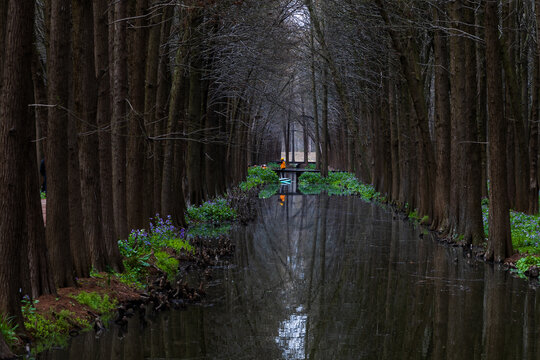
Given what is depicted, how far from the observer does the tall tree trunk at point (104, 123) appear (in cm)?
1116

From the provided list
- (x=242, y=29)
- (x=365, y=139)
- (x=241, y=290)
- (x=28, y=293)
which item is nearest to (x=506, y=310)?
(x=241, y=290)

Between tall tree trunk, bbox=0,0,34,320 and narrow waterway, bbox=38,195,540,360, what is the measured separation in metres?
1.01

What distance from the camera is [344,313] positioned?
968 cm

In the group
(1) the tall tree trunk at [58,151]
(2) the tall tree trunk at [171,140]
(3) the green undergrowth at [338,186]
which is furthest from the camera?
(3) the green undergrowth at [338,186]

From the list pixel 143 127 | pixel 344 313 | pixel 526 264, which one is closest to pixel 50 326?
pixel 344 313

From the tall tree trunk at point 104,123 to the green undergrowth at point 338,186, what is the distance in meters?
23.1

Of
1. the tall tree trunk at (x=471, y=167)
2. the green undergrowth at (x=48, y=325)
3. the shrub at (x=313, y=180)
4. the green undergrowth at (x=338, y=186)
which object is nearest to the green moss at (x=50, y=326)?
the green undergrowth at (x=48, y=325)

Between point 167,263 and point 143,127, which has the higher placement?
point 143,127

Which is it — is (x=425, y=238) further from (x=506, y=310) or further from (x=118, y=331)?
(x=118, y=331)

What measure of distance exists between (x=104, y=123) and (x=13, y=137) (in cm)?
414

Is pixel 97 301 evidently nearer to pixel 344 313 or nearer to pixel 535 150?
pixel 344 313

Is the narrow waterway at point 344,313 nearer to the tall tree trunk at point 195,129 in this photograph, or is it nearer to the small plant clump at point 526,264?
the small plant clump at point 526,264

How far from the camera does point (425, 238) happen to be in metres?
18.5

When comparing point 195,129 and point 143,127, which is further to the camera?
point 195,129
